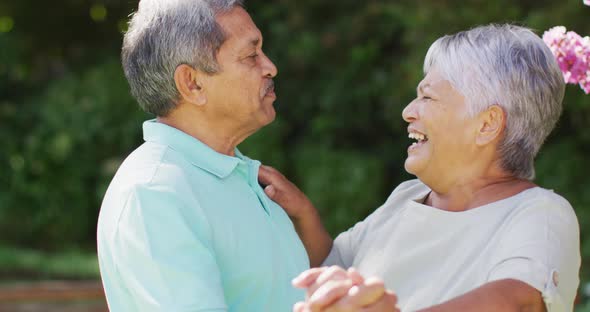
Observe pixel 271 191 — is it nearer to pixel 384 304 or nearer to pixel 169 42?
pixel 169 42

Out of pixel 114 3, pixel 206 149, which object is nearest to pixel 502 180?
pixel 206 149

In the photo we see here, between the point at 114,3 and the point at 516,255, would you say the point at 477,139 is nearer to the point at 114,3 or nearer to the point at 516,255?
the point at 516,255

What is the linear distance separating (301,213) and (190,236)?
2.17 ft

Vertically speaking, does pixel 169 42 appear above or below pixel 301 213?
above

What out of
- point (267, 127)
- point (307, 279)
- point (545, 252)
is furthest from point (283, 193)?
point (267, 127)

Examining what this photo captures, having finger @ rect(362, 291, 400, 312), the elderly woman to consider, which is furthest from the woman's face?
finger @ rect(362, 291, 400, 312)

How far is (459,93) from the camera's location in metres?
2.02

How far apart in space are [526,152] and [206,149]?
752 mm

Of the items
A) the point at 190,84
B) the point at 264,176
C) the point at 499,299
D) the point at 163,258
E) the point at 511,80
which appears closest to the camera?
the point at 499,299

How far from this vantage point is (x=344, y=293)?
1.42 m

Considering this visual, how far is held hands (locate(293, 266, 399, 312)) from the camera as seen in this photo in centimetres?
142

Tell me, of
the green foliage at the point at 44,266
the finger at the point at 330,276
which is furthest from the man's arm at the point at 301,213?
the green foliage at the point at 44,266

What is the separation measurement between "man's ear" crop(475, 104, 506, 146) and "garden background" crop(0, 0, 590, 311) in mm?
4519

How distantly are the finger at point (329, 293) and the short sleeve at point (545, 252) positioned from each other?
0.45 meters
